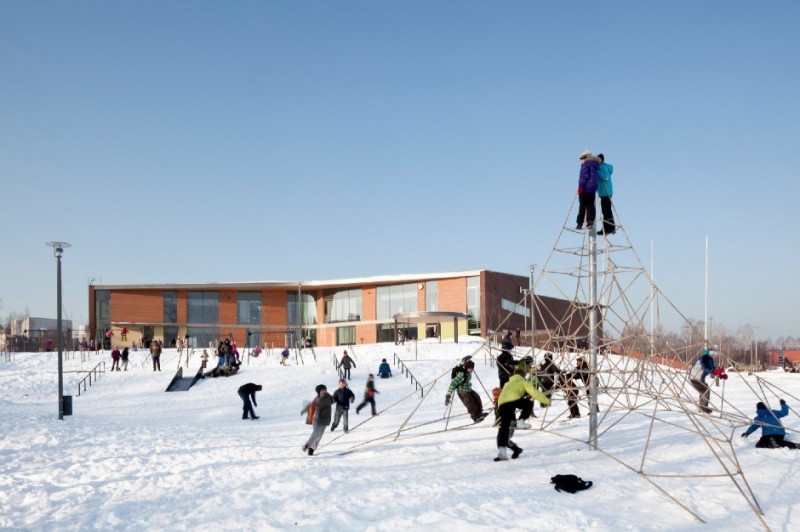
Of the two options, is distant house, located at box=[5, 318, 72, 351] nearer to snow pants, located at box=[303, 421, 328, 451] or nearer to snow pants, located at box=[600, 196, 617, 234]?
snow pants, located at box=[303, 421, 328, 451]

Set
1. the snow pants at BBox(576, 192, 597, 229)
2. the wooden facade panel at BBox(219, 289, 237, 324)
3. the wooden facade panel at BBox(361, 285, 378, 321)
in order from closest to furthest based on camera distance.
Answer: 1. the snow pants at BBox(576, 192, 597, 229)
2. the wooden facade panel at BBox(361, 285, 378, 321)
3. the wooden facade panel at BBox(219, 289, 237, 324)

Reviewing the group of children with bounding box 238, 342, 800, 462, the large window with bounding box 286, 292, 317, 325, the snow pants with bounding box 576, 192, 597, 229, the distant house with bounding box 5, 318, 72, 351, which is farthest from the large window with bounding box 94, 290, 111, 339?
the snow pants with bounding box 576, 192, 597, 229

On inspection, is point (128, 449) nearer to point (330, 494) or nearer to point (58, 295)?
point (330, 494)

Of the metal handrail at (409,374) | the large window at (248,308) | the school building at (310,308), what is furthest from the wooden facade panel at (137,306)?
the metal handrail at (409,374)

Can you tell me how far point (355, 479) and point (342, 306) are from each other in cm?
5047

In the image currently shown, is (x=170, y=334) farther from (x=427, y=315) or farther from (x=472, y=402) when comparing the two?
(x=472, y=402)

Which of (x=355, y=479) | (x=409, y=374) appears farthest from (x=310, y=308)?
(x=355, y=479)

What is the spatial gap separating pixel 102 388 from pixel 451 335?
29996 millimetres

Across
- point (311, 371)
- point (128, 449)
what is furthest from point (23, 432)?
point (311, 371)

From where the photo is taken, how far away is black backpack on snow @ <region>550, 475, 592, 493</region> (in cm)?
823

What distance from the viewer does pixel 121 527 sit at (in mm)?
6934

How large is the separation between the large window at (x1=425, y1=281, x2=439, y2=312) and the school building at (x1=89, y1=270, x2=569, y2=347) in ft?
0.27

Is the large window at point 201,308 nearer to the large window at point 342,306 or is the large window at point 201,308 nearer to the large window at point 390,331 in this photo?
the large window at point 342,306

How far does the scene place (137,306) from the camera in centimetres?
5584
